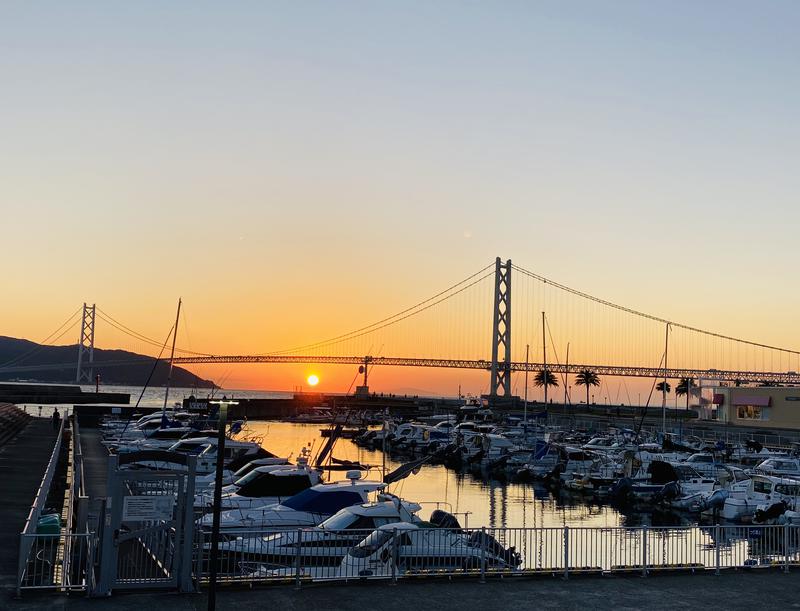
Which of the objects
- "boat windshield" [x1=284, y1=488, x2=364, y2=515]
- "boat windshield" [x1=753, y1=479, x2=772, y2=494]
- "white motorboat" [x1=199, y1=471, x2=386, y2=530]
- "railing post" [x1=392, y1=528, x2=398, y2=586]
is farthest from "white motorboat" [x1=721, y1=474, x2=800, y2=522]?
"railing post" [x1=392, y1=528, x2=398, y2=586]

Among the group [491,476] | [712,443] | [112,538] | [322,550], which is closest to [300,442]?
[491,476]

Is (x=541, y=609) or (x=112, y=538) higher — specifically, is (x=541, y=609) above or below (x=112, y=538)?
below

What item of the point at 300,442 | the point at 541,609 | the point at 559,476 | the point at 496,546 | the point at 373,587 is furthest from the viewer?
the point at 300,442

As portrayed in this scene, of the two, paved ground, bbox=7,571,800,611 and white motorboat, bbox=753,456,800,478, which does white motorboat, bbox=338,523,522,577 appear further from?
white motorboat, bbox=753,456,800,478

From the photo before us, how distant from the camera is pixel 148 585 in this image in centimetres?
1617

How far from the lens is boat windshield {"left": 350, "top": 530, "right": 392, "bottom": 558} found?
19750mm

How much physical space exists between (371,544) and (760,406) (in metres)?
81.5

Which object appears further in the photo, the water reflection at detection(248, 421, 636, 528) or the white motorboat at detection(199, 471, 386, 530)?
the water reflection at detection(248, 421, 636, 528)

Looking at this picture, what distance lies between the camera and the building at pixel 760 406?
8850cm

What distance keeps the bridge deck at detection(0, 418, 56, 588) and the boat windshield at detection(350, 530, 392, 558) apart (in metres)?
7.19

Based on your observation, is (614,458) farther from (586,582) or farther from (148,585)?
(148,585)

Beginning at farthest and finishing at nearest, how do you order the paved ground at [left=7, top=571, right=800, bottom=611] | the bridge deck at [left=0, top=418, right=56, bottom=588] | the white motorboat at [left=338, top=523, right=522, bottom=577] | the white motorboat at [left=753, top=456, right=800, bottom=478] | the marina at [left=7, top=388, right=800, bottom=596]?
the white motorboat at [left=753, top=456, right=800, bottom=478]
the bridge deck at [left=0, top=418, right=56, bottom=588]
the white motorboat at [left=338, top=523, right=522, bottom=577]
the marina at [left=7, top=388, right=800, bottom=596]
the paved ground at [left=7, top=571, right=800, bottom=611]

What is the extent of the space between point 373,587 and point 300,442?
79.0 meters

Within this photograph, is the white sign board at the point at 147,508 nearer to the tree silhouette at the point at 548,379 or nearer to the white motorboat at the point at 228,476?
the white motorboat at the point at 228,476
